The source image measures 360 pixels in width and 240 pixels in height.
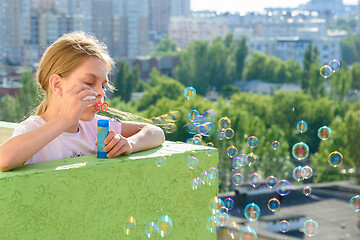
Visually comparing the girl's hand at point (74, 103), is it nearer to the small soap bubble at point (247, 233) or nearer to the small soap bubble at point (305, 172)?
the small soap bubble at point (247, 233)

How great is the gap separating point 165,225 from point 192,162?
0.22 meters

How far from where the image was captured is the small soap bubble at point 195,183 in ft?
6.60

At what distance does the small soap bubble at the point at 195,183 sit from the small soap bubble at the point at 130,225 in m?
0.25

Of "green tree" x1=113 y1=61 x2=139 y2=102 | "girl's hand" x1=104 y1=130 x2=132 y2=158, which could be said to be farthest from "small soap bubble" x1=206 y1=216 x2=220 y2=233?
"green tree" x1=113 y1=61 x2=139 y2=102

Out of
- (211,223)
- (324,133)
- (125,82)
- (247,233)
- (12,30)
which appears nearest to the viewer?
(211,223)

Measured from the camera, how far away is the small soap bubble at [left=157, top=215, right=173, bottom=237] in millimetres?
1899

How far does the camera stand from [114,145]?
5.88ft

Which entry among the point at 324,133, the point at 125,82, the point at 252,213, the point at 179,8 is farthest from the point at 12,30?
the point at 252,213

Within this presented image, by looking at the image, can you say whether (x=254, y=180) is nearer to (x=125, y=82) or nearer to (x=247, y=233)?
(x=247, y=233)

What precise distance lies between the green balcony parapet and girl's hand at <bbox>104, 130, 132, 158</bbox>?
23 millimetres

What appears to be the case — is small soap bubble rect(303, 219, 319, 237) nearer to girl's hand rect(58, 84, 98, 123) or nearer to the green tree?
girl's hand rect(58, 84, 98, 123)

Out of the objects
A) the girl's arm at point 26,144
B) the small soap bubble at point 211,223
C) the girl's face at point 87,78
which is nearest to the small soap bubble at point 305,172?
the small soap bubble at point 211,223

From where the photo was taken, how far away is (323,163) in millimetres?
30500

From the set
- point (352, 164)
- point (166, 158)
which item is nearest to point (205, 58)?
point (352, 164)
